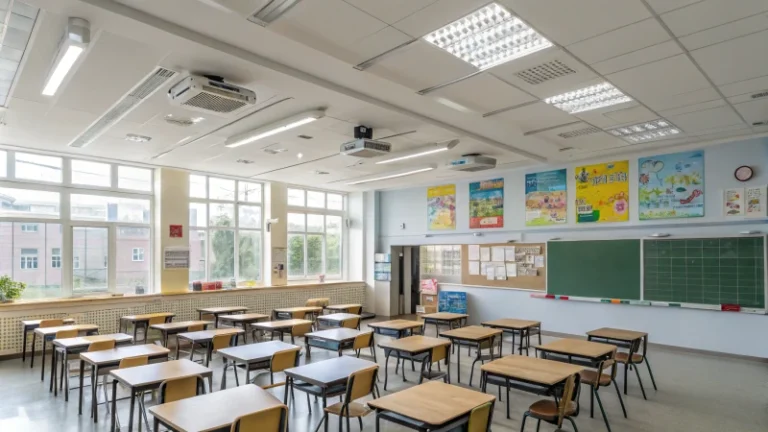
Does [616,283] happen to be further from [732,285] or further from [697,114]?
[697,114]

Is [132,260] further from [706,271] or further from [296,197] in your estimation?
[706,271]

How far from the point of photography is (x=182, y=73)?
4379mm

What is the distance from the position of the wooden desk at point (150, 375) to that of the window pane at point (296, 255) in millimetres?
7624

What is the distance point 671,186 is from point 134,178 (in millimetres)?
10318

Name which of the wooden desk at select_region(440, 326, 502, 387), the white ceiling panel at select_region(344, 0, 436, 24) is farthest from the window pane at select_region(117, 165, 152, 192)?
the white ceiling panel at select_region(344, 0, 436, 24)

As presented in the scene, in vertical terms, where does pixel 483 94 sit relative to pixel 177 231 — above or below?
above

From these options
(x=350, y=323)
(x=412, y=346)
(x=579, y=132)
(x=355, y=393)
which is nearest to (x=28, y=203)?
(x=350, y=323)

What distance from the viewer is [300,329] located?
664cm

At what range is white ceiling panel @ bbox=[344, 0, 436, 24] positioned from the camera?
10.3 feet

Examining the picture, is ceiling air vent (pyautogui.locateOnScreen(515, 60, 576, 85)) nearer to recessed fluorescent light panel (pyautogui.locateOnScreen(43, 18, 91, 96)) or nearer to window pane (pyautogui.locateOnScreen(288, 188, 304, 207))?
recessed fluorescent light panel (pyautogui.locateOnScreen(43, 18, 91, 96))

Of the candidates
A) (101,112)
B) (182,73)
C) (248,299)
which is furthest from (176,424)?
(248,299)

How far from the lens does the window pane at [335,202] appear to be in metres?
12.9

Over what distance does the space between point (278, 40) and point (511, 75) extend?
90.2 inches

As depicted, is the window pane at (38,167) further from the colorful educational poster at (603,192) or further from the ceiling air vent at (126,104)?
the colorful educational poster at (603,192)
